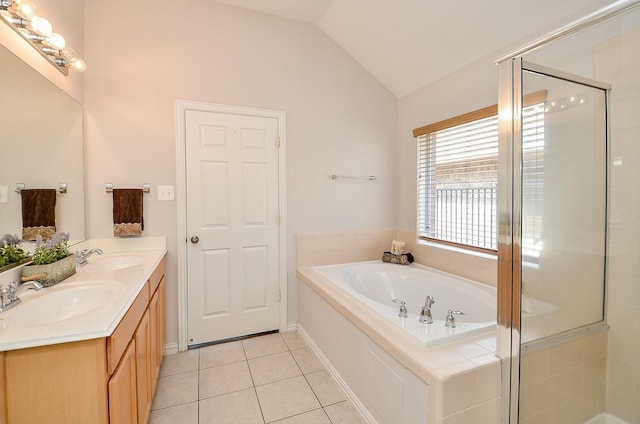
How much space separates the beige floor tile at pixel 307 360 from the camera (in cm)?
217

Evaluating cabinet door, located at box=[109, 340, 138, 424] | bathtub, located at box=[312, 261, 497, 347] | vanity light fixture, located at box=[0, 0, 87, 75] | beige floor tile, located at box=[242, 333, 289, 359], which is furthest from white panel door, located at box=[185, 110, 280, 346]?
cabinet door, located at box=[109, 340, 138, 424]

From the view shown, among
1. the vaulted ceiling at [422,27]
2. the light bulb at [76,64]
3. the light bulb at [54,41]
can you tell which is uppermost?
the vaulted ceiling at [422,27]

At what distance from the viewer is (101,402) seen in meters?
0.98

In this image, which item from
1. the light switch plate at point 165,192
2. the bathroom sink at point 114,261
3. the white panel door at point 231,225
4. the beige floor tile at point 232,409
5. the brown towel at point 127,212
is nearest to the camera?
the beige floor tile at point 232,409

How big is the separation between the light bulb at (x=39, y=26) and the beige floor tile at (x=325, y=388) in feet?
8.20

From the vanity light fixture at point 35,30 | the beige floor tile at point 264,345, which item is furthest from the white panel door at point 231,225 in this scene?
the vanity light fixture at point 35,30

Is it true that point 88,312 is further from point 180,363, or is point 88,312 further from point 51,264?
point 180,363

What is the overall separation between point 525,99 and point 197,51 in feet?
7.64

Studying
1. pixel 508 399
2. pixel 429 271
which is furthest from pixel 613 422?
pixel 429 271

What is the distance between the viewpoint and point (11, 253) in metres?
1.36

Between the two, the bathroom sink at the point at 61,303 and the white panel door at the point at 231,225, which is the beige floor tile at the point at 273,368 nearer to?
the white panel door at the point at 231,225

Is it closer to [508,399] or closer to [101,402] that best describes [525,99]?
[508,399]

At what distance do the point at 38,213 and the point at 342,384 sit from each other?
2015 millimetres

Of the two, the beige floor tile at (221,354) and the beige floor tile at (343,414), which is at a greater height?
the beige floor tile at (221,354)
